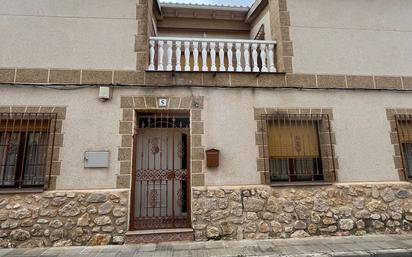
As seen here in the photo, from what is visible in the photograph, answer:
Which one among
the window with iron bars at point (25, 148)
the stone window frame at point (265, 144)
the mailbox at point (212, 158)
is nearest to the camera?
the window with iron bars at point (25, 148)

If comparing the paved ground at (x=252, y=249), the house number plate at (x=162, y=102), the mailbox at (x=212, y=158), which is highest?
the house number plate at (x=162, y=102)

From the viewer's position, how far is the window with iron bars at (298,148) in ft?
15.8

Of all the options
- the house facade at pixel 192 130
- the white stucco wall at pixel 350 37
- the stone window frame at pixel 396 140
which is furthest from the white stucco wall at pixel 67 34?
the stone window frame at pixel 396 140

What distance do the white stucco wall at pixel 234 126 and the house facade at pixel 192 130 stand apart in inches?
0.9

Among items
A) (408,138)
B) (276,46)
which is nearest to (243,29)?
(276,46)

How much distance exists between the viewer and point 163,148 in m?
4.84

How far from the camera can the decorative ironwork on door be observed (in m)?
4.58

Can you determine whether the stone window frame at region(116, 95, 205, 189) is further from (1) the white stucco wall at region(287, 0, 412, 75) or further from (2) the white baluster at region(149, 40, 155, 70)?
(1) the white stucco wall at region(287, 0, 412, 75)

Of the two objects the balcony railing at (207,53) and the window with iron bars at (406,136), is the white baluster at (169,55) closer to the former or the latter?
the balcony railing at (207,53)

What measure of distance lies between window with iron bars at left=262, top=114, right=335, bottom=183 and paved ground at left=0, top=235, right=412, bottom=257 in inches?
46.6

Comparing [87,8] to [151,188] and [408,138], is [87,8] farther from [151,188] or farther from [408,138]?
[408,138]

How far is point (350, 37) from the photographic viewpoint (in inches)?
212

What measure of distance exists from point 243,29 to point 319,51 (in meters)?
2.58

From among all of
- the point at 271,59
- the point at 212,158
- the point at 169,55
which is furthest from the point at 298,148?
the point at 169,55
